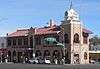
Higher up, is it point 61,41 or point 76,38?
point 76,38

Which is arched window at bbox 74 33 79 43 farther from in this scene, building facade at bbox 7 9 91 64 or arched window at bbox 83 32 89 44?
arched window at bbox 83 32 89 44

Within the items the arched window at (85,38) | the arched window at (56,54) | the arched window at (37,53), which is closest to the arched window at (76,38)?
the arched window at (85,38)

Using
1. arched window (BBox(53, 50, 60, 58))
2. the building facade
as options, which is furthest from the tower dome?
arched window (BBox(53, 50, 60, 58))

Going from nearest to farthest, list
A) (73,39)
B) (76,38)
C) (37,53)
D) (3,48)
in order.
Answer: (73,39) → (76,38) → (37,53) → (3,48)

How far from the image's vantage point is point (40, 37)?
10250 centimetres

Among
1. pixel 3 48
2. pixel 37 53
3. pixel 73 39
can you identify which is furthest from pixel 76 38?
pixel 3 48

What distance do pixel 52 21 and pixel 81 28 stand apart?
14.7m

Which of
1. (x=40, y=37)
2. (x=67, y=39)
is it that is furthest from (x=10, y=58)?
(x=67, y=39)

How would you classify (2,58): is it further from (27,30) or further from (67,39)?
(67,39)

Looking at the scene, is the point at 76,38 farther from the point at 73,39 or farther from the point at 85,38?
the point at 85,38

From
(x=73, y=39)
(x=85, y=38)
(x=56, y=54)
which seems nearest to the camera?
(x=73, y=39)

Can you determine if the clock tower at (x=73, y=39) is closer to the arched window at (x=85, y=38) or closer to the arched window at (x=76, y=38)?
the arched window at (x=76, y=38)

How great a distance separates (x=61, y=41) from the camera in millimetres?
96438

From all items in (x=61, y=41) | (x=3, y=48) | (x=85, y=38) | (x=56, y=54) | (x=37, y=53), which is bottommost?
(x=56, y=54)
